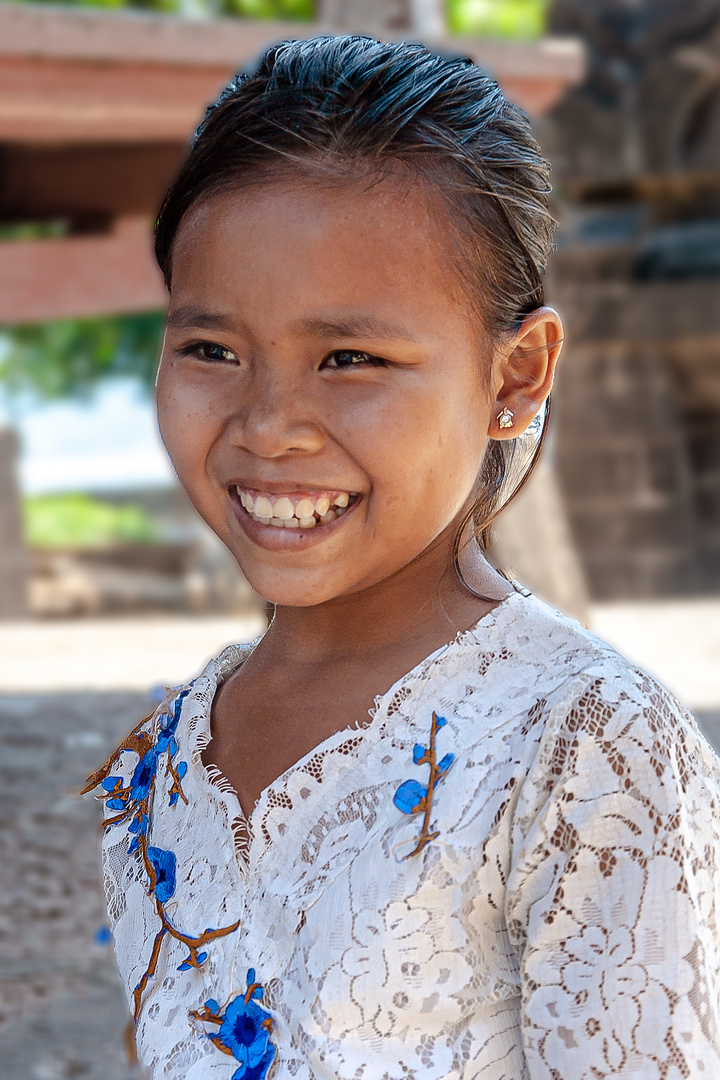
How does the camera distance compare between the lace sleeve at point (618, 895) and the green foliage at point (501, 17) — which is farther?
the green foliage at point (501, 17)

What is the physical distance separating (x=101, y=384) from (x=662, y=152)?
26.3 feet

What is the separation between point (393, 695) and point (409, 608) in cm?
10

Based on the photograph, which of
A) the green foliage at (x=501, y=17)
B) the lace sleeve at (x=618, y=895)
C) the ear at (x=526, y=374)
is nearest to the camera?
the lace sleeve at (x=618, y=895)

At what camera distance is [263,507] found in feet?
3.48

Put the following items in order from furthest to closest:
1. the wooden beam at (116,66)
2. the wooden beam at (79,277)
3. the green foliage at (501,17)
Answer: the green foliage at (501,17) < the wooden beam at (79,277) < the wooden beam at (116,66)

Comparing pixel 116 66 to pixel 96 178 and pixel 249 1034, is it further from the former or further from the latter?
pixel 249 1034

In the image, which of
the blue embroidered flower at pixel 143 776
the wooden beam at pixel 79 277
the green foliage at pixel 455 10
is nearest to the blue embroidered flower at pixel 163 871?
the blue embroidered flower at pixel 143 776

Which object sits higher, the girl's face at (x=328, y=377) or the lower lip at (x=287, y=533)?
the girl's face at (x=328, y=377)

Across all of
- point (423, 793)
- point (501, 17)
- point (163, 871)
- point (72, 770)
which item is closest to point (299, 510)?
point (423, 793)

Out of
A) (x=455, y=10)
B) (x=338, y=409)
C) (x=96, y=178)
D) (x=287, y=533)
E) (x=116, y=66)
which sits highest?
(x=455, y=10)

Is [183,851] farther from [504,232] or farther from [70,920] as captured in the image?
[70,920]

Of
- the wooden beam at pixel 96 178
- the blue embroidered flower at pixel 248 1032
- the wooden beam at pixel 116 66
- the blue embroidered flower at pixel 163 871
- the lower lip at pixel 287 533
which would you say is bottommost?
the blue embroidered flower at pixel 248 1032

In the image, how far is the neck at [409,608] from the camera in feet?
3.70

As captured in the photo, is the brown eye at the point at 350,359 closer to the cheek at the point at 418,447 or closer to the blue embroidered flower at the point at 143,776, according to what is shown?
the cheek at the point at 418,447
